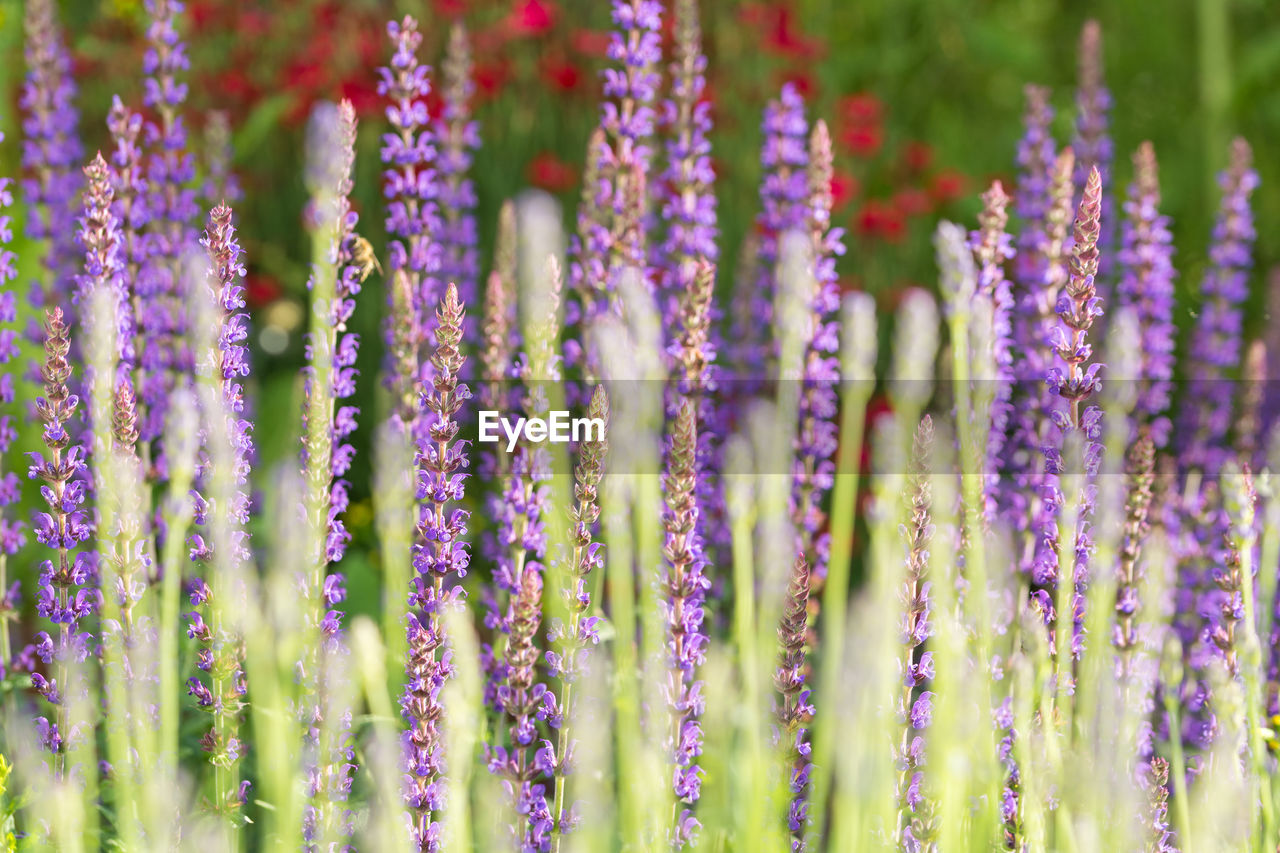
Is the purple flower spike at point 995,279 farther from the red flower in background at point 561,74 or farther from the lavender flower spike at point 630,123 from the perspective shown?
the red flower in background at point 561,74

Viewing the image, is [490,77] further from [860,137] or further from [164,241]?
[164,241]

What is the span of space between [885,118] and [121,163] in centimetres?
429

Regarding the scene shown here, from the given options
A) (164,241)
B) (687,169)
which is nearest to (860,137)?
(687,169)

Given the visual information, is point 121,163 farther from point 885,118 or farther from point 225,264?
point 885,118

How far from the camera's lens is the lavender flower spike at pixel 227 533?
196 cm

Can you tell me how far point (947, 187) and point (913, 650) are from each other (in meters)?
3.36

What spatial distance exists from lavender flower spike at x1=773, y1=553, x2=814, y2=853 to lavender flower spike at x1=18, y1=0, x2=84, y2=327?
1971 mm

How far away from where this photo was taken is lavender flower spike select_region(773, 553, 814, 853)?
197 cm

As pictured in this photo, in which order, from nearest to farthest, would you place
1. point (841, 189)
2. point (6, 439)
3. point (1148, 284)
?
1. point (6, 439)
2. point (1148, 284)
3. point (841, 189)

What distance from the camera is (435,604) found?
2.05 m

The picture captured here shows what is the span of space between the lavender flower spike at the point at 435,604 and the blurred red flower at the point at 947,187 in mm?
3329

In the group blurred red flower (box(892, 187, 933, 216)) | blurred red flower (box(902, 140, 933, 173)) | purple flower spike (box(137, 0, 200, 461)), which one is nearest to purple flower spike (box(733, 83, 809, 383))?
purple flower spike (box(137, 0, 200, 461))

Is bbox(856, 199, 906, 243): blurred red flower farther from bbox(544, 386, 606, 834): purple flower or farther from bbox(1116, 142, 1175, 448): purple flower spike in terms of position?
bbox(544, 386, 606, 834): purple flower

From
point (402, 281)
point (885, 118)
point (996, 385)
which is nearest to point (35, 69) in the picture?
point (402, 281)
